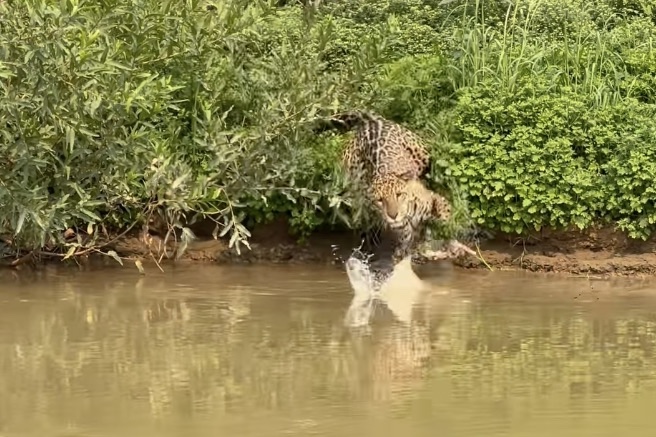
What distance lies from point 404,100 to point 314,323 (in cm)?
248

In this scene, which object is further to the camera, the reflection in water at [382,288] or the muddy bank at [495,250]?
the muddy bank at [495,250]

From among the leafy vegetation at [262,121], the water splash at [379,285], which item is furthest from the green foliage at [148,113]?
the water splash at [379,285]

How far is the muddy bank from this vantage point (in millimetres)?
7363

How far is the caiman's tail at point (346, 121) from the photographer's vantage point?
7.74m

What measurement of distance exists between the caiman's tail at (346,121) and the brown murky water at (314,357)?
1.06 m

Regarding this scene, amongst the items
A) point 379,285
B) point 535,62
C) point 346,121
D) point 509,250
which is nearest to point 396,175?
point 346,121

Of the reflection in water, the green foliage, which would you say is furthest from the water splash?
the green foliage

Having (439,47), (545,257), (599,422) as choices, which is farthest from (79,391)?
(439,47)

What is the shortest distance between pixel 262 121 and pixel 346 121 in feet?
2.84

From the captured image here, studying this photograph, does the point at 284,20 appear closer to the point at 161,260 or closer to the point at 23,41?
the point at 161,260

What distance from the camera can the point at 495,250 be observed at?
7.60 m

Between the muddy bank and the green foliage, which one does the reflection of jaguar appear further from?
the green foliage

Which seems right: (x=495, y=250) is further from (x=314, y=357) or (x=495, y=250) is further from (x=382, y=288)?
(x=314, y=357)

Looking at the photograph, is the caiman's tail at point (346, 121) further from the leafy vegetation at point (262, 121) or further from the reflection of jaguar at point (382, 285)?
the reflection of jaguar at point (382, 285)
